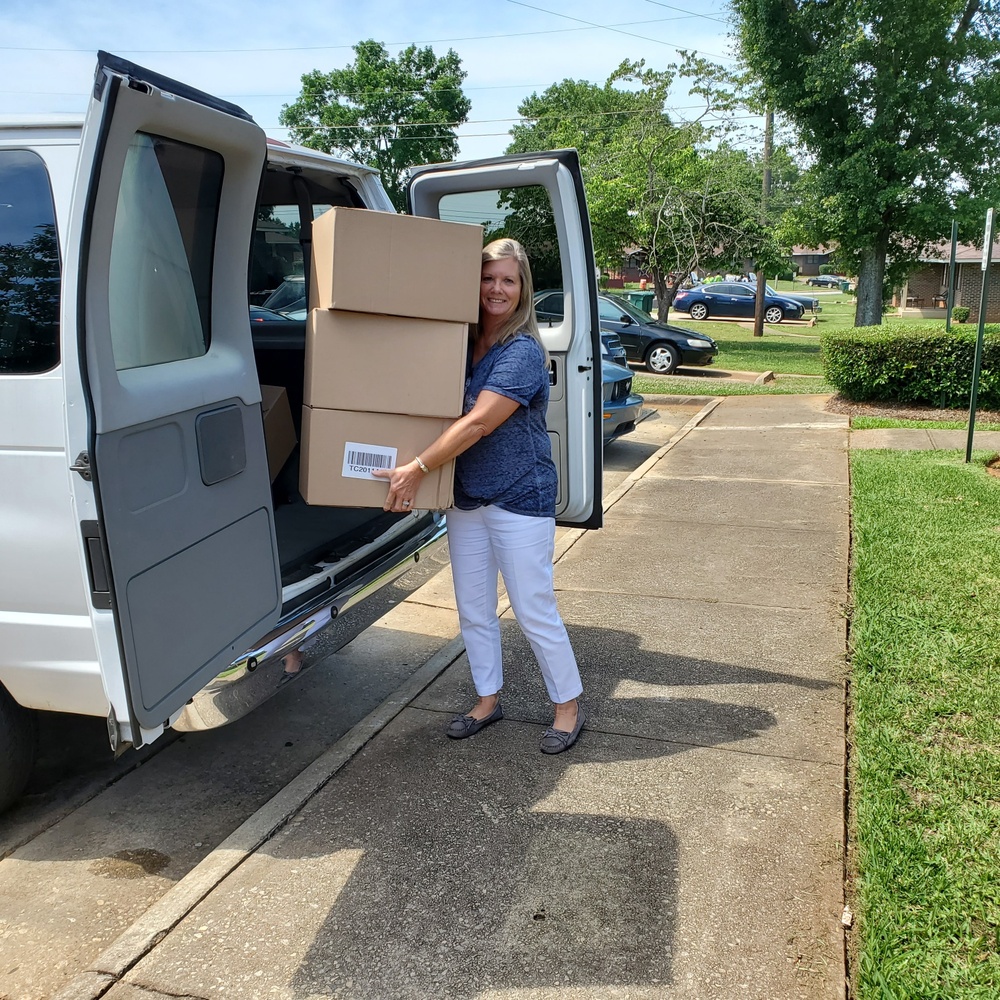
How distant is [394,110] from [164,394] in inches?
1709

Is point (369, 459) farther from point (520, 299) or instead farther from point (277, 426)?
point (277, 426)

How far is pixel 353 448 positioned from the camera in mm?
3158

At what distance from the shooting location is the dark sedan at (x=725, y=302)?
3191 centimetres

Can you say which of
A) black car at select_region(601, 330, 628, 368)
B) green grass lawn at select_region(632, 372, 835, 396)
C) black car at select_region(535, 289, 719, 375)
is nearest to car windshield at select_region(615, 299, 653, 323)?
black car at select_region(535, 289, 719, 375)

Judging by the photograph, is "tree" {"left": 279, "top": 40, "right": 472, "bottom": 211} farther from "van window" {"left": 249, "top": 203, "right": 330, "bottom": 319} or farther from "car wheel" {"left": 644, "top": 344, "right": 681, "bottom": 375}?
"van window" {"left": 249, "top": 203, "right": 330, "bottom": 319}

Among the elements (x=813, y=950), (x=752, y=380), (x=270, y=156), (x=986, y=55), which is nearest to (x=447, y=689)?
(x=813, y=950)

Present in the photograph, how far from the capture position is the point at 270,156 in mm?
3422

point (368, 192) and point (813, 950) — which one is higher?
point (368, 192)

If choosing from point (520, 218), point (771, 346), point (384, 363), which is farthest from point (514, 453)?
point (771, 346)

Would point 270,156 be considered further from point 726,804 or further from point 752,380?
point 752,380

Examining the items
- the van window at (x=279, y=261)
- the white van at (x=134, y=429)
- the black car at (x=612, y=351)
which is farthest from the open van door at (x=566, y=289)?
the black car at (x=612, y=351)

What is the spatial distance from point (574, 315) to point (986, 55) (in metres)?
17.3

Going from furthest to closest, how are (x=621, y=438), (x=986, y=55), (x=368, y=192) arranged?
(x=986, y=55) < (x=621, y=438) < (x=368, y=192)

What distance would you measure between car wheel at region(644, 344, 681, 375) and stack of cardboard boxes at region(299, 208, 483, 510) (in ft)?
44.8
